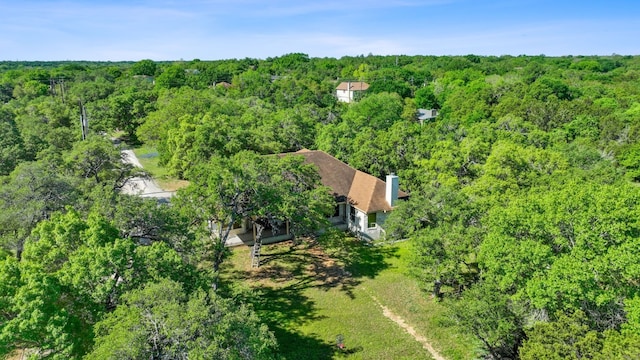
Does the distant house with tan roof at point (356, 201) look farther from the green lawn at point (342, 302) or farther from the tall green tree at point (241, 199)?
the tall green tree at point (241, 199)

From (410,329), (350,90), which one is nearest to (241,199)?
(410,329)

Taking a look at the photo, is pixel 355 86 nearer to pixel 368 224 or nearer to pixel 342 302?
pixel 368 224

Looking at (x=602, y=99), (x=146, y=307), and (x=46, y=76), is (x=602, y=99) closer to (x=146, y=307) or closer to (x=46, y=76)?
(x=146, y=307)

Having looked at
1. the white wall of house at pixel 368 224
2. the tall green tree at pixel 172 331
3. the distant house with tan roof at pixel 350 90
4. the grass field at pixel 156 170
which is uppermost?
the distant house with tan roof at pixel 350 90

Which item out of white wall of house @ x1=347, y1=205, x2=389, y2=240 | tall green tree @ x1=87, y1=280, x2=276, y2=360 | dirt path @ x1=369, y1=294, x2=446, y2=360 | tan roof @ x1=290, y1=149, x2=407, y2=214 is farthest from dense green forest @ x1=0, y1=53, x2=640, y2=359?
white wall of house @ x1=347, y1=205, x2=389, y2=240

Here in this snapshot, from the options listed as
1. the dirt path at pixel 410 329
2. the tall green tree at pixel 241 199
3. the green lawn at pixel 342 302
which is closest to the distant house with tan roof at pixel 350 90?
the green lawn at pixel 342 302

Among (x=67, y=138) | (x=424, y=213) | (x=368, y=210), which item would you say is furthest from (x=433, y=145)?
(x=67, y=138)
